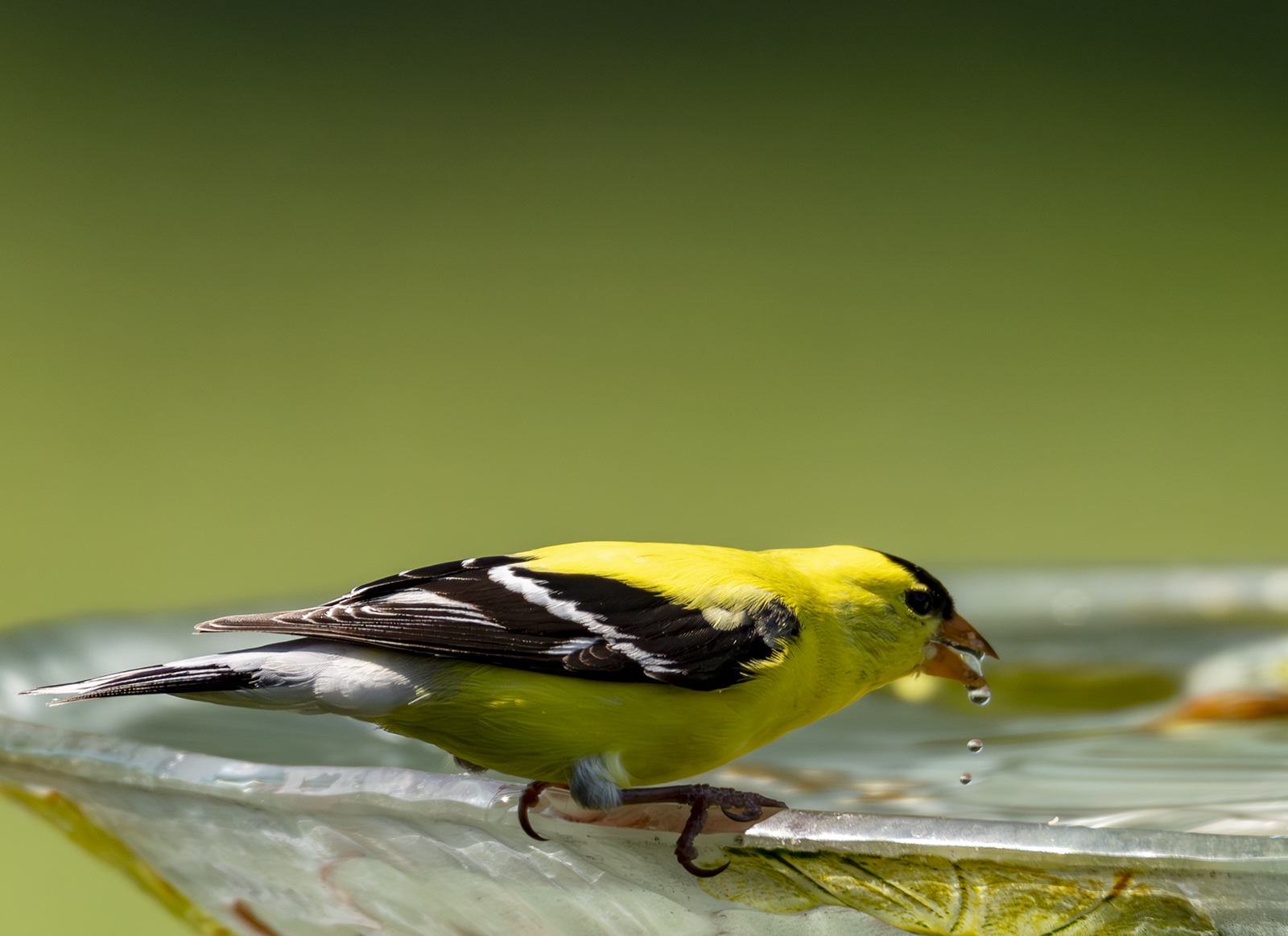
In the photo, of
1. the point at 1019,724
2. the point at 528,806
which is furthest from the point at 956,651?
the point at 528,806

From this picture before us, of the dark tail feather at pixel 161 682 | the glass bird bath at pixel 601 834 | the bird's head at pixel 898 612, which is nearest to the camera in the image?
the glass bird bath at pixel 601 834

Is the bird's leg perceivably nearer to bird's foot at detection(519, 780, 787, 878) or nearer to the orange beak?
bird's foot at detection(519, 780, 787, 878)

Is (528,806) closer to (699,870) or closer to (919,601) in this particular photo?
(699,870)

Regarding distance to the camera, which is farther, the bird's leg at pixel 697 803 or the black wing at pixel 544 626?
the black wing at pixel 544 626

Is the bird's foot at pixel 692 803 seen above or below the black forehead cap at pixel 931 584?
below

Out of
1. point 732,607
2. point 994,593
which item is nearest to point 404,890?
point 732,607

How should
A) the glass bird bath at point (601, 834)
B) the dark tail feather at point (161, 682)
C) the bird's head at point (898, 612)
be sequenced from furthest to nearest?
1. the bird's head at point (898, 612)
2. the dark tail feather at point (161, 682)
3. the glass bird bath at point (601, 834)

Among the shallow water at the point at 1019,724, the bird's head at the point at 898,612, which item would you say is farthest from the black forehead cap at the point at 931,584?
the shallow water at the point at 1019,724

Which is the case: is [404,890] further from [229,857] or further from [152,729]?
[152,729]

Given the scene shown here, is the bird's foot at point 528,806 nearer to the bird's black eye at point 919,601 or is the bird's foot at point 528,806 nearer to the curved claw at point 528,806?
the curved claw at point 528,806
